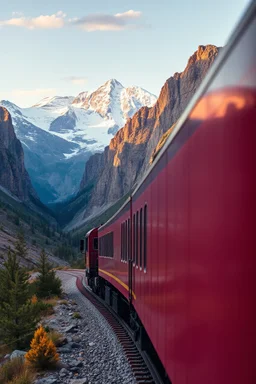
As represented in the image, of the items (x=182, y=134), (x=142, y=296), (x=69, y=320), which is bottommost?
(x=69, y=320)

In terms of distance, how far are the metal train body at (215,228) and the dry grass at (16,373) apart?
18.9 feet

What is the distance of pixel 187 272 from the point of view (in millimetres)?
4270

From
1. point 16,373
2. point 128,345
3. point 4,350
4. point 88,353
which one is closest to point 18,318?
point 4,350

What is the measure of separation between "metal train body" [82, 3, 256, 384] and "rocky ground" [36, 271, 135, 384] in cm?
579

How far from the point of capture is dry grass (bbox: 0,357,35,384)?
34.8ft

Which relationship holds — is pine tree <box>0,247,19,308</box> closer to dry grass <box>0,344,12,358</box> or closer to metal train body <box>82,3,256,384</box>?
dry grass <box>0,344,12,358</box>

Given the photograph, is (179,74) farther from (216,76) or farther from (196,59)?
(216,76)

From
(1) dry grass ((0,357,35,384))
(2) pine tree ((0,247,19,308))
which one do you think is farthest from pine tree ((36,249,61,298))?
(1) dry grass ((0,357,35,384))

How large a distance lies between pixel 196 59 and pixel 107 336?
510ft

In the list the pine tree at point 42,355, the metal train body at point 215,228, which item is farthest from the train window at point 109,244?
the metal train body at point 215,228

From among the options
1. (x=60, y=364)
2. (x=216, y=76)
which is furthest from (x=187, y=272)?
(x=60, y=364)

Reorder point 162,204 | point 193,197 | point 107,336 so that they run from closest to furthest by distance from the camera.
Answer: point 193,197 < point 162,204 < point 107,336

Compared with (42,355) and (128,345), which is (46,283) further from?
(42,355)

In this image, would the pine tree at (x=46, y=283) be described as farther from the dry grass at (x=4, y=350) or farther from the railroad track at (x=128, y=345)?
the dry grass at (x=4, y=350)
